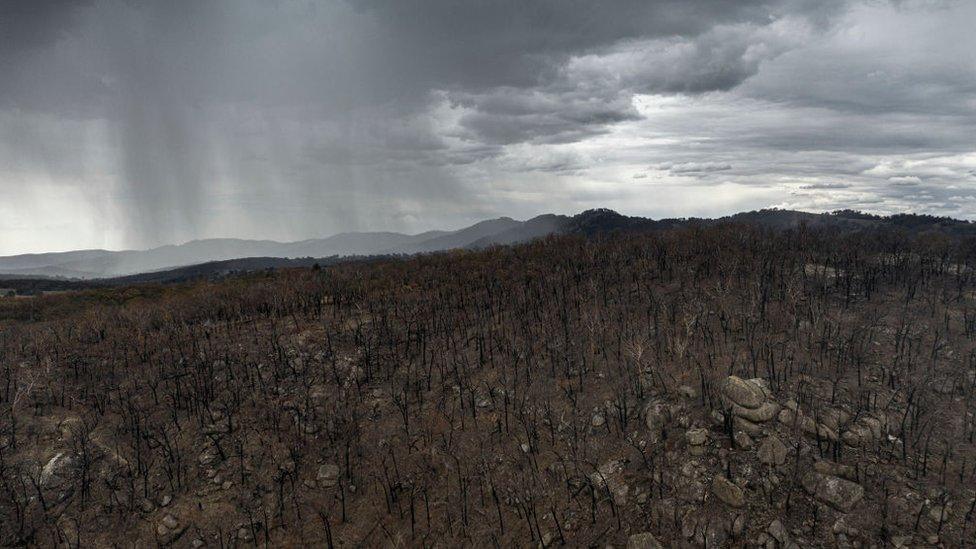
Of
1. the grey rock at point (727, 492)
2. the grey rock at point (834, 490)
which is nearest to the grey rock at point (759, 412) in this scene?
the grey rock at point (834, 490)

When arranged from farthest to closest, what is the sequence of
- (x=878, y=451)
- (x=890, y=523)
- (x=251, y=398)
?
(x=251, y=398) → (x=878, y=451) → (x=890, y=523)

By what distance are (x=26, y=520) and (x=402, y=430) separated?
739 centimetres

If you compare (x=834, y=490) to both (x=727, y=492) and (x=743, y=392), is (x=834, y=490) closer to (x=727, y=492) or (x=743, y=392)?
(x=727, y=492)

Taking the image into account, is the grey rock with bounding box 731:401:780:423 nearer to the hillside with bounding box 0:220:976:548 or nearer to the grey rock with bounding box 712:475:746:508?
the hillside with bounding box 0:220:976:548

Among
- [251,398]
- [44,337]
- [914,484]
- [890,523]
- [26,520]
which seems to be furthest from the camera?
[44,337]

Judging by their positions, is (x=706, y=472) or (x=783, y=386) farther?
(x=783, y=386)

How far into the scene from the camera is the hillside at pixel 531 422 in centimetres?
802

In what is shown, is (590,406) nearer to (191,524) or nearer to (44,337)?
(191,524)

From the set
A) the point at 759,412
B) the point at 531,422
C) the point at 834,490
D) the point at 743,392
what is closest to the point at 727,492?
the point at 834,490

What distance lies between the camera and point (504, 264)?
79.0 feet

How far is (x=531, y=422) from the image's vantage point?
10.6 m

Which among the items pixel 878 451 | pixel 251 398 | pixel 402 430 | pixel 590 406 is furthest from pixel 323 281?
pixel 878 451

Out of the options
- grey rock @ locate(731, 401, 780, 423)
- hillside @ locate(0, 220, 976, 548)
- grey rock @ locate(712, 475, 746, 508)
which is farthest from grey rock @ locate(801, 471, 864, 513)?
grey rock @ locate(731, 401, 780, 423)

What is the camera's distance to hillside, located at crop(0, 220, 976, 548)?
26.3 feet
